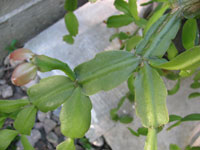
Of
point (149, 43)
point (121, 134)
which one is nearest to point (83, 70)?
point (149, 43)

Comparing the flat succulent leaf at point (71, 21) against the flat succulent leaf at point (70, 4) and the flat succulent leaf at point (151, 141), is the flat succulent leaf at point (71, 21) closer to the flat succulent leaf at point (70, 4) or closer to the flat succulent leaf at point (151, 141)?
the flat succulent leaf at point (70, 4)

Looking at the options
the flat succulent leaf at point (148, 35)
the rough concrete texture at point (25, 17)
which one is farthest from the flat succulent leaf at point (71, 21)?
the rough concrete texture at point (25, 17)

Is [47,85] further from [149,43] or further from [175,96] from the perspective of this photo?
[175,96]

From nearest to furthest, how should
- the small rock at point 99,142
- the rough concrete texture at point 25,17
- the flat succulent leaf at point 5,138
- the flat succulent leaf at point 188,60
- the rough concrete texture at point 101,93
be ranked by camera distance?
the flat succulent leaf at point 188,60 < the flat succulent leaf at point 5,138 < the rough concrete texture at point 101,93 < the small rock at point 99,142 < the rough concrete texture at point 25,17

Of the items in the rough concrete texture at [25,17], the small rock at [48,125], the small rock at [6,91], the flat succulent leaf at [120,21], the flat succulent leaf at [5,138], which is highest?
the flat succulent leaf at [120,21]

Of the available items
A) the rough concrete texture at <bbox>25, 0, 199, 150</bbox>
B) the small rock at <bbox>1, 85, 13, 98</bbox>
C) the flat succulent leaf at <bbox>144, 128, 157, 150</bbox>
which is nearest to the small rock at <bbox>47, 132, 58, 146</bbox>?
the rough concrete texture at <bbox>25, 0, 199, 150</bbox>
